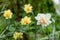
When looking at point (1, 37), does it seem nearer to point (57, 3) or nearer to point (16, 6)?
point (16, 6)

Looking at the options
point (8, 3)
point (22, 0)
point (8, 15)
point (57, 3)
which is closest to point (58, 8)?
point (57, 3)

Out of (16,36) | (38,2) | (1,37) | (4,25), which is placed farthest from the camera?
(38,2)

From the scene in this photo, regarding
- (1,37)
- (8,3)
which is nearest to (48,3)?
(8,3)

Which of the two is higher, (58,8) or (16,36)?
(58,8)

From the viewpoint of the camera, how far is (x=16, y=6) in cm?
304

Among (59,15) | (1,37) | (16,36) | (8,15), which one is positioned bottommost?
(1,37)

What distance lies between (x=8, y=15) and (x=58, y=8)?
1314mm

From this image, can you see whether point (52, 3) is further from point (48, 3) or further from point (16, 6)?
point (16, 6)

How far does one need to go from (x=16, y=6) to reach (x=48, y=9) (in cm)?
45

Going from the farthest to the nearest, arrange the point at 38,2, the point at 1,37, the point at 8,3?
1. the point at 38,2
2. the point at 8,3
3. the point at 1,37

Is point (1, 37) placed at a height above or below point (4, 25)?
below

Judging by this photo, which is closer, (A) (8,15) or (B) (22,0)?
(A) (8,15)

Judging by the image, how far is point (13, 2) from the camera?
2988mm

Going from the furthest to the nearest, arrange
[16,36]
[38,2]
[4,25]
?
1. [38,2]
2. [16,36]
3. [4,25]
